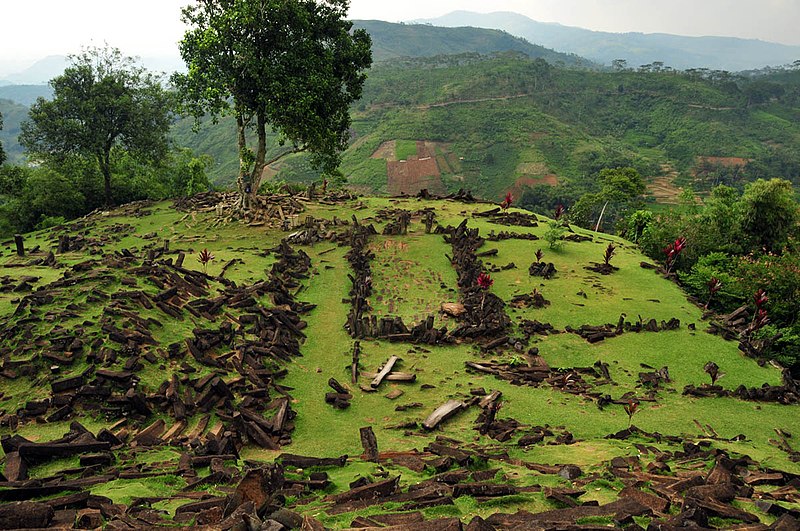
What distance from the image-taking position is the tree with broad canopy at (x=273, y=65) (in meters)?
23.6

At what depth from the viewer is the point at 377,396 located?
477 inches

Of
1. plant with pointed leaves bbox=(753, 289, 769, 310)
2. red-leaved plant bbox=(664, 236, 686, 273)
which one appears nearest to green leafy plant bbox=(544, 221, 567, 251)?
red-leaved plant bbox=(664, 236, 686, 273)

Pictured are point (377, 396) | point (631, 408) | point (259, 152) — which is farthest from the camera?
point (259, 152)

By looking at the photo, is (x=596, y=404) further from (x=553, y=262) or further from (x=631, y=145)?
(x=631, y=145)

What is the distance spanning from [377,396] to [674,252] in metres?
16.6

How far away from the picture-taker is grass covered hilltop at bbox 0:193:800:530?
19.9 ft

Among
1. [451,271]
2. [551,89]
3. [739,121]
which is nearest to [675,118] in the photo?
[739,121]

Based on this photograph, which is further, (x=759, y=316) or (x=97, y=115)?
(x=97, y=115)

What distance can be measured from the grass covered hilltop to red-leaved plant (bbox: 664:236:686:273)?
122cm

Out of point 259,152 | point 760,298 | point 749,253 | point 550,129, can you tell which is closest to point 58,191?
point 259,152

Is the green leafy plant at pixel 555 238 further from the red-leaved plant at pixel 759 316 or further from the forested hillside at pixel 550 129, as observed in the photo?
the forested hillside at pixel 550 129

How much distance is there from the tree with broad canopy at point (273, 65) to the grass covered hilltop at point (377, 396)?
24.7 ft

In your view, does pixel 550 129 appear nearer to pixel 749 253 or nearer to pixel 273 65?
pixel 749 253

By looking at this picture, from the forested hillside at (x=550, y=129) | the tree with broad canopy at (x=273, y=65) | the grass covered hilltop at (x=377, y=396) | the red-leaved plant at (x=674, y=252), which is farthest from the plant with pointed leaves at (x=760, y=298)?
the forested hillside at (x=550, y=129)
